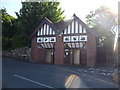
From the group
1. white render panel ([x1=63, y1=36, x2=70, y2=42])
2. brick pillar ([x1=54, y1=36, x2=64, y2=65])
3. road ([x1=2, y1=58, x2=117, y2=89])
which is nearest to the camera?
road ([x1=2, y1=58, x2=117, y2=89])

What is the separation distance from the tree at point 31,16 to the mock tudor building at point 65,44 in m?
5.16

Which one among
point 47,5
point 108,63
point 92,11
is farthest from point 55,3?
point 108,63

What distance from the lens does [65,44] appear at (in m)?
19.0

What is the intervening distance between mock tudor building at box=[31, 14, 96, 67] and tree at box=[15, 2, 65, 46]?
16.9ft

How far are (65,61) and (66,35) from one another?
3.08 meters

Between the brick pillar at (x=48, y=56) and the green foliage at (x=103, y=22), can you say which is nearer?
the brick pillar at (x=48, y=56)

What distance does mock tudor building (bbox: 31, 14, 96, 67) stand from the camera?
58.9 ft

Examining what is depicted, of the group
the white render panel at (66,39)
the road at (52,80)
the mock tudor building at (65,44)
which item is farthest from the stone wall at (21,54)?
the road at (52,80)

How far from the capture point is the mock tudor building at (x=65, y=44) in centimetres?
1794

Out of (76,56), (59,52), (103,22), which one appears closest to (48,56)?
(59,52)

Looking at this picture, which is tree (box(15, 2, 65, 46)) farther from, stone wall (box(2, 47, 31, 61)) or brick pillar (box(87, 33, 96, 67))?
brick pillar (box(87, 33, 96, 67))

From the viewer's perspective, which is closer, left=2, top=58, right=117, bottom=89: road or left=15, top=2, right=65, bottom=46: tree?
left=2, top=58, right=117, bottom=89: road

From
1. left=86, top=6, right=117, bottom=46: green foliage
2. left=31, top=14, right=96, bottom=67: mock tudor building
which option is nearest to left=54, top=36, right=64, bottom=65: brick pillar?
left=31, top=14, right=96, bottom=67: mock tudor building

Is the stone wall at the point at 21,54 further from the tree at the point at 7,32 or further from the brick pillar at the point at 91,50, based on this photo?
the brick pillar at the point at 91,50
